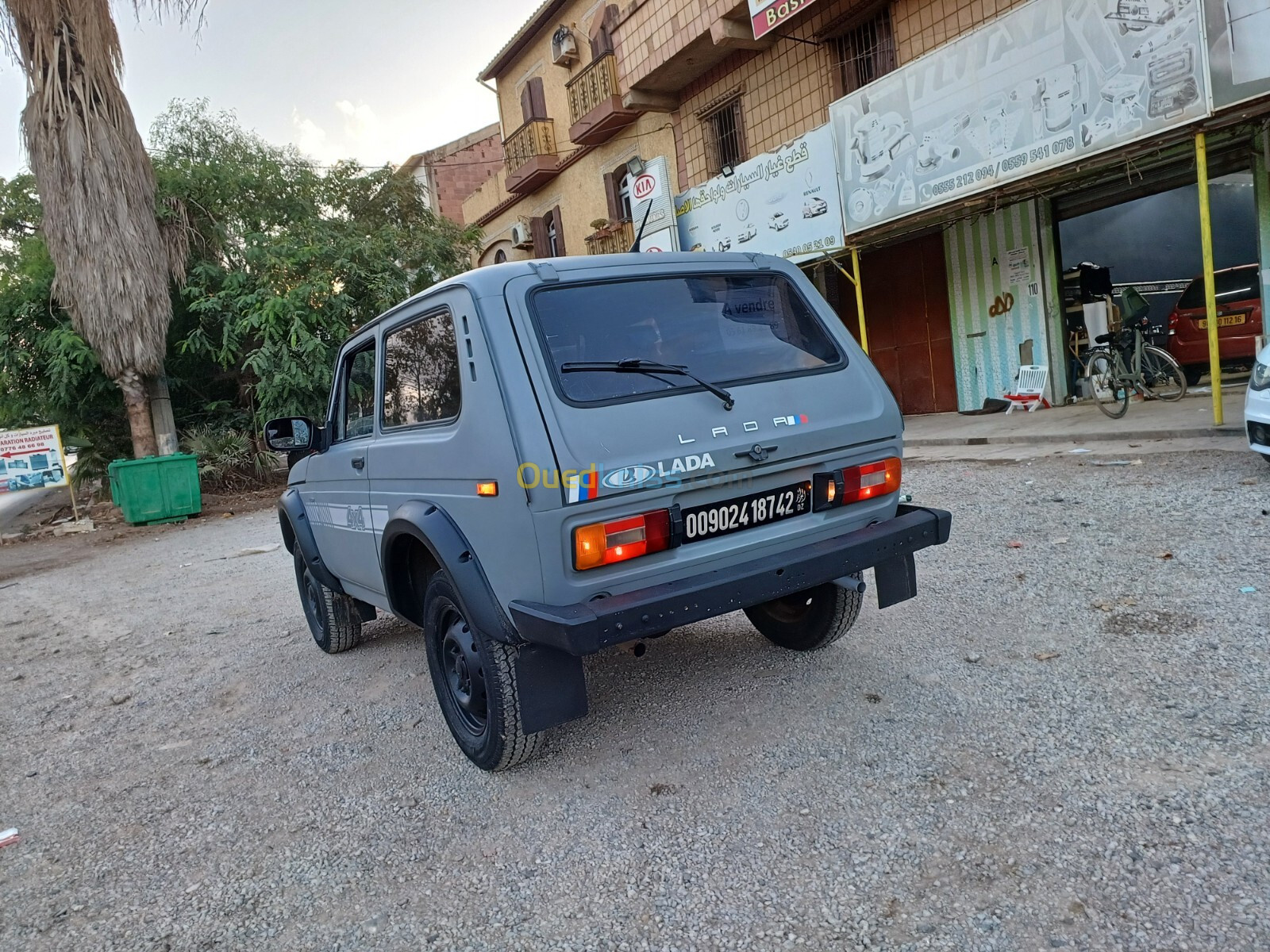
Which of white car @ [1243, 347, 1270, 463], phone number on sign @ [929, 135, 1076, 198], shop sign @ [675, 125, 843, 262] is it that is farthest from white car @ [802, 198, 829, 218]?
white car @ [1243, 347, 1270, 463]

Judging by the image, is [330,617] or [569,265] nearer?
[569,265]

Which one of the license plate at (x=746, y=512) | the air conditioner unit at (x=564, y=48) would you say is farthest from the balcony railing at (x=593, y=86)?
the license plate at (x=746, y=512)

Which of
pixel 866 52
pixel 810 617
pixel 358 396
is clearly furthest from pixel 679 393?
pixel 866 52

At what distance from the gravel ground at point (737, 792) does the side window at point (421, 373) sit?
1.39 metres

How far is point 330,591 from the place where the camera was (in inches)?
194

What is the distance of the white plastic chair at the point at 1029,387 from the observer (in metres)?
11.4

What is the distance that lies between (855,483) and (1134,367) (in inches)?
347

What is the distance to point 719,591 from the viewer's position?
2.73 meters

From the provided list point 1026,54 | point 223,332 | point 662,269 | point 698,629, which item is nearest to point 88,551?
point 223,332

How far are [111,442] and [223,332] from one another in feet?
11.6

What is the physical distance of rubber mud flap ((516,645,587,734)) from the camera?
2848 mm

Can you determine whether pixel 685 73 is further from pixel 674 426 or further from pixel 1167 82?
pixel 674 426

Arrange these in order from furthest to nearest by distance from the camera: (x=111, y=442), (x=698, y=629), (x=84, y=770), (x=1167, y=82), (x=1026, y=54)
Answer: (x=111, y=442) → (x=1026, y=54) → (x=1167, y=82) → (x=698, y=629) → (x=84, y=770)

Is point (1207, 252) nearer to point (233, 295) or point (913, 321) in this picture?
point (913, 321)
